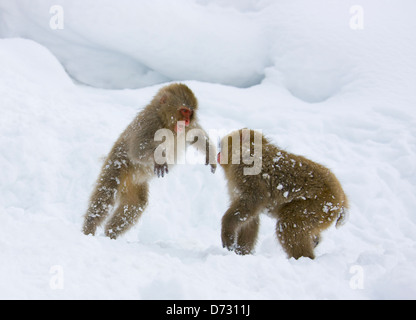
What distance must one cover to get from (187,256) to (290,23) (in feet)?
23.9

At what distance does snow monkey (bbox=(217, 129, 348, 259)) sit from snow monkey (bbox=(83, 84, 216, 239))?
1.94 feet

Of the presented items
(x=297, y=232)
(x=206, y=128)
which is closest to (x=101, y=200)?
(x=297, y=232)

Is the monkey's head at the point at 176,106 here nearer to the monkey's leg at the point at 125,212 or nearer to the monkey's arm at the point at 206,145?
the monkey's arm at the point at 206,145

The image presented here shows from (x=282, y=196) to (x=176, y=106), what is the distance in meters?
1.34

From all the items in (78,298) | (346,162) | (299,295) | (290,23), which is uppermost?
(290,23)

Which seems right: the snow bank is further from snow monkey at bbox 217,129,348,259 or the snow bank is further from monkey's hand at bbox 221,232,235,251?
monkey's hand at bbox 221,232,235,251

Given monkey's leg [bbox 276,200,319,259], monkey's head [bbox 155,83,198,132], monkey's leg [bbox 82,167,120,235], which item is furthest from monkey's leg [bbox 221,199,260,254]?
monkey's leg [bbox 82,167,120,235]

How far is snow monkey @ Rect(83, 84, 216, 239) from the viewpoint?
4.03 meters

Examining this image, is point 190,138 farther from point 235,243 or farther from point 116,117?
point 116,117

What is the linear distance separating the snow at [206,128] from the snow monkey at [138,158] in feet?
1.29

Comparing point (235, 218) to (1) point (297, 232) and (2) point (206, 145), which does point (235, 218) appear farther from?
(2) point (206, 145)

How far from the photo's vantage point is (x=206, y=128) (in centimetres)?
681
